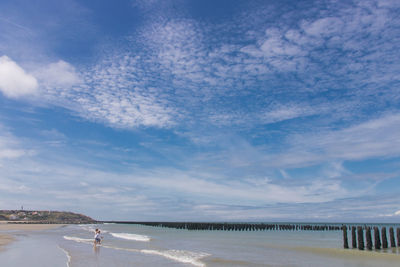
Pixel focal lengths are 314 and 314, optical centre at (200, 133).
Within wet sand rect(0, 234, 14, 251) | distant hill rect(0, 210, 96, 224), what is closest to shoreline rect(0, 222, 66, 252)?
wet sand rect(0, 234, 14, 251)

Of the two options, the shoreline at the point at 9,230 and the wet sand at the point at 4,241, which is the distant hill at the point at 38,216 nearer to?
the shoreline at the point at 9,230

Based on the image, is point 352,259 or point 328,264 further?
point 352,259

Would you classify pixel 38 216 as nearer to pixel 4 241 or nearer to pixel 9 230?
pixel 9 230

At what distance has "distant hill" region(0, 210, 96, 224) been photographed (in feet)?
422

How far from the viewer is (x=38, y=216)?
5743 inches

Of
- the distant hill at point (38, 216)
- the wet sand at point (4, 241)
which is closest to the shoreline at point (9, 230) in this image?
the wet sand at point (4, 241)

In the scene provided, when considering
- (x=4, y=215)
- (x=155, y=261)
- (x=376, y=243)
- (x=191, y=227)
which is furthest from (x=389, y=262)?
(x=4, y=215)

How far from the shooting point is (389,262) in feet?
58.4

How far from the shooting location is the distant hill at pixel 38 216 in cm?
12854

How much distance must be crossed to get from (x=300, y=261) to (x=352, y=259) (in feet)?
12.3

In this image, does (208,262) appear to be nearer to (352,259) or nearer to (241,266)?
(241,266)

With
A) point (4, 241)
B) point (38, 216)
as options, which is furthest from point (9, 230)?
point (38, 216)

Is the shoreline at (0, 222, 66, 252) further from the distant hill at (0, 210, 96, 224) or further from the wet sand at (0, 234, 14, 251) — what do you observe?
the distant hill at (0, 210, 96, 224)

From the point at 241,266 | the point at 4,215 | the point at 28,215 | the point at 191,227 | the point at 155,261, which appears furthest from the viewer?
the point at 28,215
